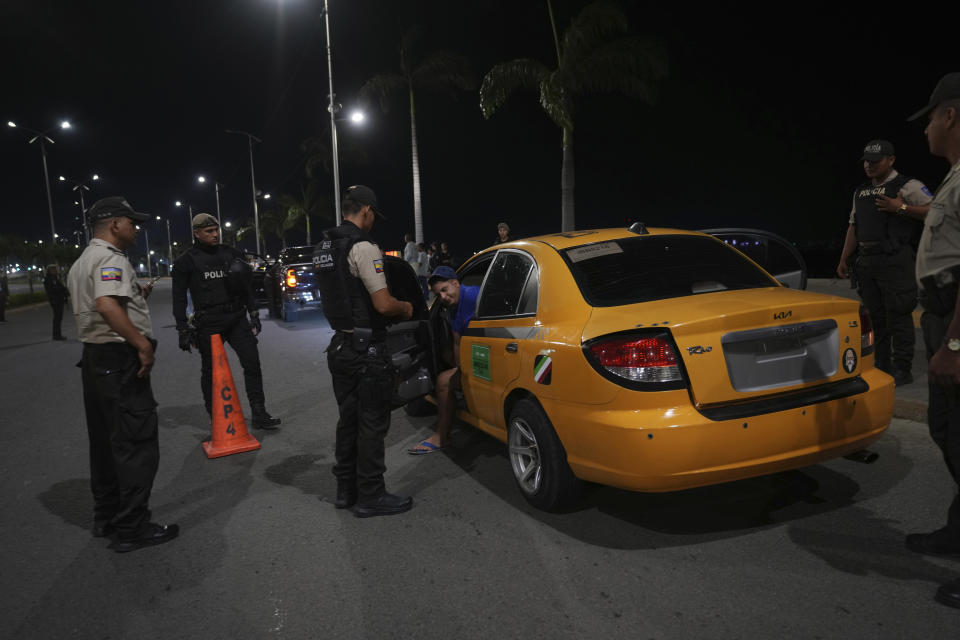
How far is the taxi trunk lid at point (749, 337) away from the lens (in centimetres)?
292

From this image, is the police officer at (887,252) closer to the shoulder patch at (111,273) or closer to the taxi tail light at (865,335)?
the taxi tail light at (865,335)

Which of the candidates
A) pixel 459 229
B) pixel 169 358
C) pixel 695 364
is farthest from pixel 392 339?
pixel 459 229

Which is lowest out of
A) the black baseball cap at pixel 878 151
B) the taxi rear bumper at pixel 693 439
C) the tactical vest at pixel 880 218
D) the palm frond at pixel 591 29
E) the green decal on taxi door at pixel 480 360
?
the taxi rear bumper at pixel 693 439

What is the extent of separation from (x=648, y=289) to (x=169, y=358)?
910 centimetres

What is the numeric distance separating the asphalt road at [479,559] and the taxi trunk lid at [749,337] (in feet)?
2.71

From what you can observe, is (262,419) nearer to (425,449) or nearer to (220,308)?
(220,308)

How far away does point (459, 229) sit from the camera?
249ft

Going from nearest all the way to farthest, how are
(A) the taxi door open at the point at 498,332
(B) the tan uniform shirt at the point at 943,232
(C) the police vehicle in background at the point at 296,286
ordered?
(B) the tan uniform shirt at the point at 943,232 < (A) the taxi door open at the point at 498,332 < (C) the police vehicle in background at the point at 296,286

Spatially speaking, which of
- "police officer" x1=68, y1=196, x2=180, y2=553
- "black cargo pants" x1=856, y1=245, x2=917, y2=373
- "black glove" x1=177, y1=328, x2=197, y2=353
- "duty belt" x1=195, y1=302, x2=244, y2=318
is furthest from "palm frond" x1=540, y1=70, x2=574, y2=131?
"police officer" x1=68, y1=196, x2=180, y2=553

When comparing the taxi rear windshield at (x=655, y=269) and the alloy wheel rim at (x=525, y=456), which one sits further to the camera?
the alloy wheel rim at (x=525, y=456)

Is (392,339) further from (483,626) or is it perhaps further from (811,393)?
(811,393)

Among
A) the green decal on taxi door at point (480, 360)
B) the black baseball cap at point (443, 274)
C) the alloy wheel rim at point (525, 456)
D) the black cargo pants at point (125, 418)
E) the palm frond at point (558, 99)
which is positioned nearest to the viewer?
the black cargo pants at point (125, 418)

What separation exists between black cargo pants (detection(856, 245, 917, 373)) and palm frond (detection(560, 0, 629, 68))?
40.1 ft

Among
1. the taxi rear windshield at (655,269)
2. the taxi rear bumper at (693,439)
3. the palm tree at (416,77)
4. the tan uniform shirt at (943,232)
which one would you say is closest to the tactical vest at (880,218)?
the taxi rear windshield at (655,269)
